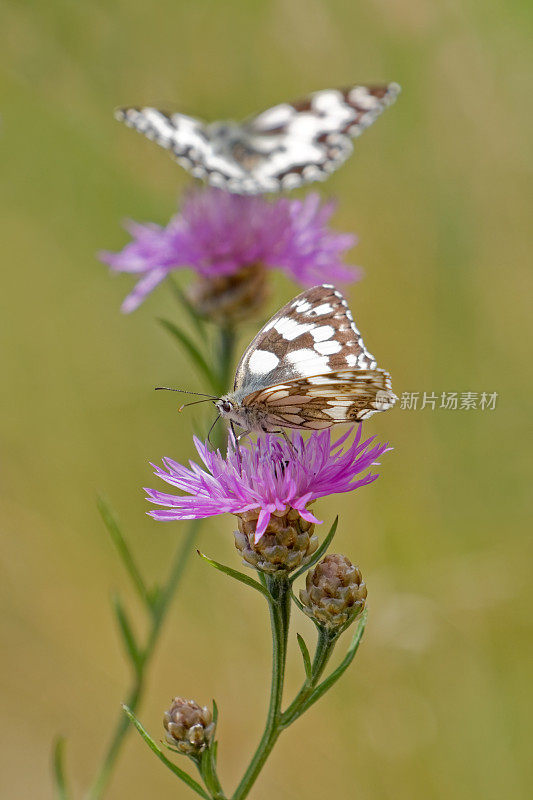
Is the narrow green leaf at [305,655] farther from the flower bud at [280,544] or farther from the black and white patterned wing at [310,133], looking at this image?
the black and white patterned wing at [310,133]

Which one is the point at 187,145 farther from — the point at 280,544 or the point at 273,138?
the point at 280,544

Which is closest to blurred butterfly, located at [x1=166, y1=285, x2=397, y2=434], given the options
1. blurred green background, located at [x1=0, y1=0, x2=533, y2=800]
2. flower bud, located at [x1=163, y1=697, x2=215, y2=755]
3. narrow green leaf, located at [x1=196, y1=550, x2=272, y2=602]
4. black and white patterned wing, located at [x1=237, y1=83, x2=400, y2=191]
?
narrow green leaf, located at [x1=196, y1=550, x2=272, y2=602]

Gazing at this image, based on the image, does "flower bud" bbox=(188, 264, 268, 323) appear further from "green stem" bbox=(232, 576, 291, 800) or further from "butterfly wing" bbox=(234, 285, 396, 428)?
"green stem" bbox=(232, 576, 291, 800)

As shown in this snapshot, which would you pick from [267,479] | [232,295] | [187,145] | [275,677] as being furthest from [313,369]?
[187,145]

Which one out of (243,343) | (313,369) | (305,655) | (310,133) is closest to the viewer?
(305,655)

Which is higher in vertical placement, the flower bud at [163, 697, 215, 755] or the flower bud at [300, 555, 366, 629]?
the flower bud at [300, 555, 366, 629]

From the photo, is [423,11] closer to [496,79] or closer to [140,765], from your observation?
[496,79]

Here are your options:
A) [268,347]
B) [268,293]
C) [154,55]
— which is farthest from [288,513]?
[154,55]
